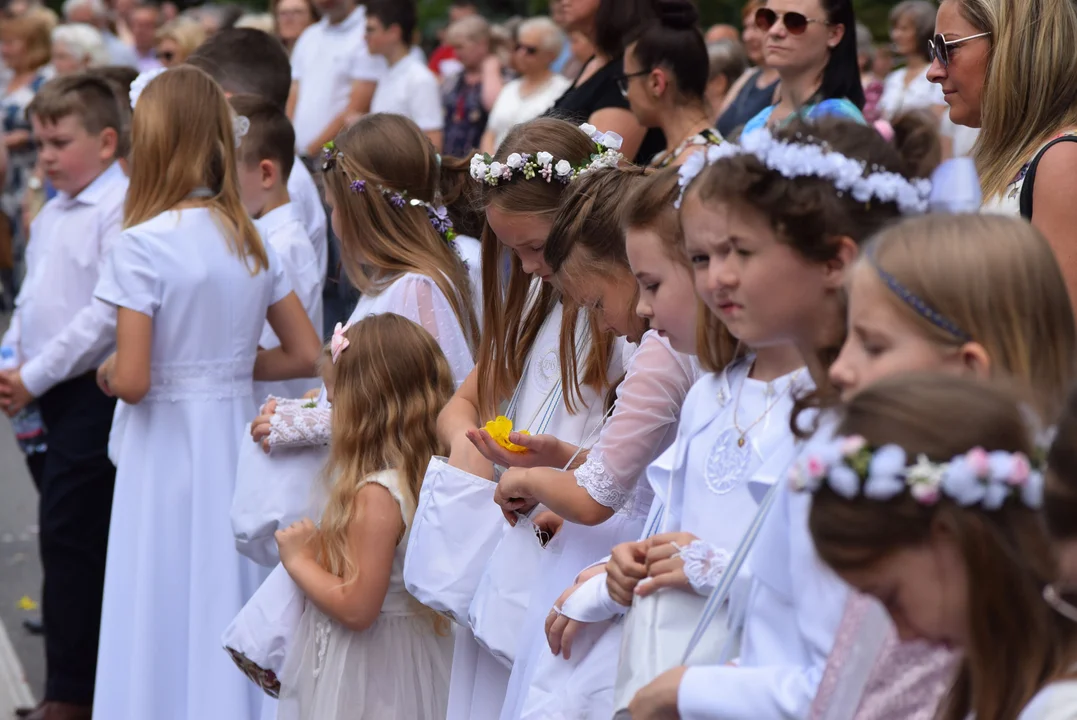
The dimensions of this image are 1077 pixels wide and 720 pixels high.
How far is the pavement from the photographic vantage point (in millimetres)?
5410

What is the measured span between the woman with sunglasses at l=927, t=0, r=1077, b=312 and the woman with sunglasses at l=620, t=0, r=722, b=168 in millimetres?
1978

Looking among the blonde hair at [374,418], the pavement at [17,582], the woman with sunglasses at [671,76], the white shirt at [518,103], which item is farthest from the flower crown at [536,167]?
the white shirt at [518,103]

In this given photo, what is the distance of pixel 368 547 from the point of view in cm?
354

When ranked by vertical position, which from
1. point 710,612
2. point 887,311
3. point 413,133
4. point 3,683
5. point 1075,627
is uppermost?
point 887,311

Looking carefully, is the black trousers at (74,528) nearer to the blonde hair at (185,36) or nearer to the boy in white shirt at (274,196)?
the boy in white shirt at (274,196)

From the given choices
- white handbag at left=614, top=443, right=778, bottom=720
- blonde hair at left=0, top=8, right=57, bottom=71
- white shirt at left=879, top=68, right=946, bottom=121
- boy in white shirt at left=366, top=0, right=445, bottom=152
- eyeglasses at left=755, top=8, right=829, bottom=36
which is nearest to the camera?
white handbag at left=614, top=443, right=778, bottom=720

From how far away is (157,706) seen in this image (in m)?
4.50

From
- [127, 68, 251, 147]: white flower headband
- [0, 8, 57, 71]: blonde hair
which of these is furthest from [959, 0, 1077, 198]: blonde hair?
[0, 8, 57, 71]: blonde hair

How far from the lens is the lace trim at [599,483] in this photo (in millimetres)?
2838

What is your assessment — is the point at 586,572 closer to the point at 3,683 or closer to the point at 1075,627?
the point at 1075,627

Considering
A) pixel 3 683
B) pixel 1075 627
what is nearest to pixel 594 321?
pixel 1075 627

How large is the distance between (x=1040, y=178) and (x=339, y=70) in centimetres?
707

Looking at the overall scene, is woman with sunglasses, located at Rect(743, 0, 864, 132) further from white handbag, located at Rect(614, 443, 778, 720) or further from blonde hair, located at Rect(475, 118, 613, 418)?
white handbag, located at Rect(614, 443, 778, 720)

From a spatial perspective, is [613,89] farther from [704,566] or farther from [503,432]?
[704,566]
